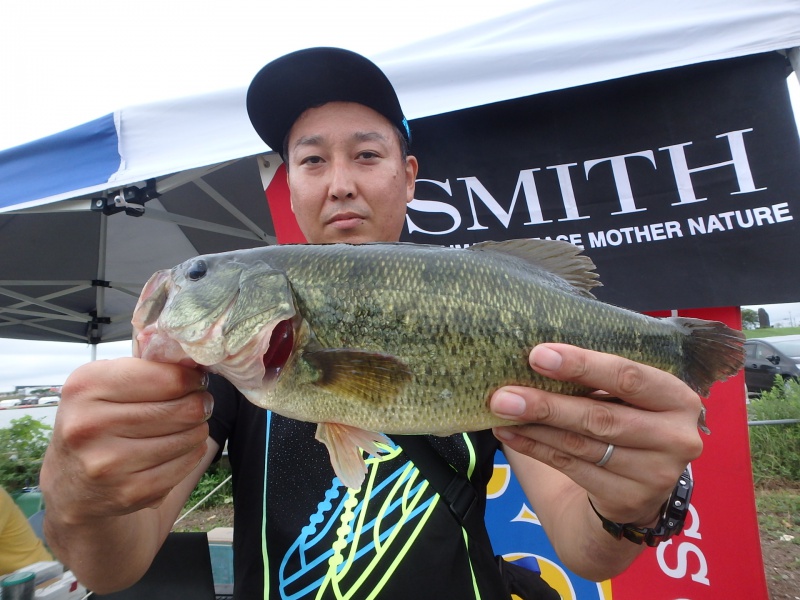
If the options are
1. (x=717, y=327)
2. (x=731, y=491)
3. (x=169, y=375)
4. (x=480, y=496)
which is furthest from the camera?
(x=731, y=491)

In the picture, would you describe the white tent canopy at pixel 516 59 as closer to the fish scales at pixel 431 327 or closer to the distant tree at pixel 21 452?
the fish scales at pixel 431 327

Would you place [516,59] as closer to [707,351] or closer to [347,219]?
[347,219]

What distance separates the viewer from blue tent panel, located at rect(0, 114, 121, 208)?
304 centimetres

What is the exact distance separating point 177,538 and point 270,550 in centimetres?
119

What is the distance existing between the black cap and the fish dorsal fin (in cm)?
88

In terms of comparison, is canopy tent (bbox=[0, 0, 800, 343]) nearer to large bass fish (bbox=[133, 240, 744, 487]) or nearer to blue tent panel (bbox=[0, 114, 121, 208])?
blue tent panel (bbox=[0, 114, 121, 208])

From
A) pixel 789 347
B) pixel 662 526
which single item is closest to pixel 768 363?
pixel 789 347

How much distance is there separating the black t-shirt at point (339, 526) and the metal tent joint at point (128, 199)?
213 centimetres

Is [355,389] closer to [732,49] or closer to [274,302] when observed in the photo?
[274,302]

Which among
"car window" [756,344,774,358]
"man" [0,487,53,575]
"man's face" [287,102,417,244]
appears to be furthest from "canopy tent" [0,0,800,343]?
"car window" [756,344,774,358]

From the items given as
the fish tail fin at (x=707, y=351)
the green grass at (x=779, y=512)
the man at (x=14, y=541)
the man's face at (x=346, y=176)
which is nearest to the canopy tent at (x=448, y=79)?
the man's face at (x=346, y=176)

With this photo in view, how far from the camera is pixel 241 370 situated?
1188 millimetres

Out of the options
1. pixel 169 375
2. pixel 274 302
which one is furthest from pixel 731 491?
pixel 169 375

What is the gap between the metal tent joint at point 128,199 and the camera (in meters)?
3.15
